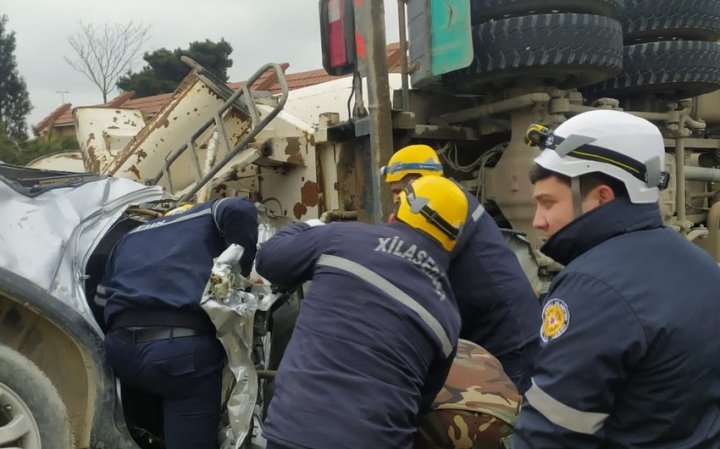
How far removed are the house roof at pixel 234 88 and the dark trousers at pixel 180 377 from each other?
229 cm

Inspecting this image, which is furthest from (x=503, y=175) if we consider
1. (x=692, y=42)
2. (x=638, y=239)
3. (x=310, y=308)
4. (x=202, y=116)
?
(x=638, y=239)

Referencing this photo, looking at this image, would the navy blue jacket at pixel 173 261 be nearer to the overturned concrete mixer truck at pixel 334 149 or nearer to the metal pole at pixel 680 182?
the overturned concrete mixer truck at pixel 334 149

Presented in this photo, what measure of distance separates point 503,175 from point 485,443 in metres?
2.26

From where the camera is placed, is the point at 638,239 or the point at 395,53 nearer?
the point at 638,239

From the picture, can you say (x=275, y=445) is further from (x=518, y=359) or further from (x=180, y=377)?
(x=518, y=359)

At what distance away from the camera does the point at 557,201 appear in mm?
1680

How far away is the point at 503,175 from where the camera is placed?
4332 millimetres

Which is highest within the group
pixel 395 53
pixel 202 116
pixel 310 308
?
pixel 395 53

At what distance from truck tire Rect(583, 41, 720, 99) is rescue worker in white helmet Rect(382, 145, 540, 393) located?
2191mm

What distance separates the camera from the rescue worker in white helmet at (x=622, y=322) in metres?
1.43

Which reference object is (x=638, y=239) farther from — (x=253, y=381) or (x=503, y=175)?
(x=503, y=175)

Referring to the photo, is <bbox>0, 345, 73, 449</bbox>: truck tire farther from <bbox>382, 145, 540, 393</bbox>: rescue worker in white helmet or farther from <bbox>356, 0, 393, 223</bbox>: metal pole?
<bbox>356, 0, 393, 223</bbox>: metal pole

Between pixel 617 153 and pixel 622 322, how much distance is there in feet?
1.30

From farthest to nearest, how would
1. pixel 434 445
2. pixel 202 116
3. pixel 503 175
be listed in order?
pixel 202 116, pixel 503 175, pixel 434 445
